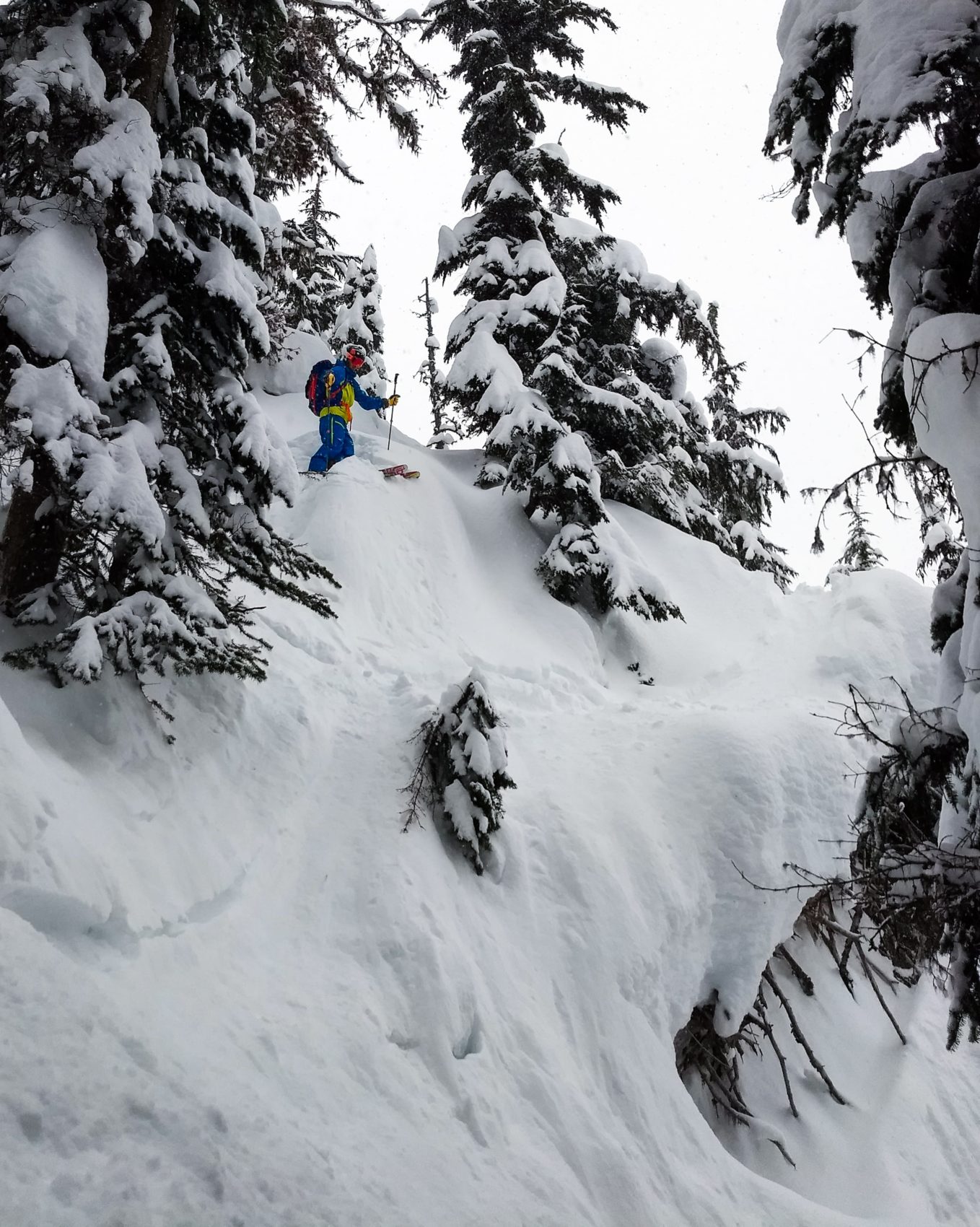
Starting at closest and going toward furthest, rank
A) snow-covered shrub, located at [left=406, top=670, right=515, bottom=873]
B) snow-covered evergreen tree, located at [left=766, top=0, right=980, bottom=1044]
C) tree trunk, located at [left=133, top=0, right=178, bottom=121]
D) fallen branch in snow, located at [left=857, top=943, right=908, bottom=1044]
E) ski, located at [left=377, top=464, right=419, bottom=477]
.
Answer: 1. snow-covered evergreen tree, located at [left=766, top=0, right=980, bottom=1044]
2. tree trunk, located at [left=133, top=0, right=178, bottom=121]
3. snow-covered shrub, located at [left=406, top=670, right=515, bottom=873]
4. fallen branch in snow, located at [left=857, top=943, right=908, bottom=1044]
5. ski, located at [left=377, top=464, right=419, bottom=477]

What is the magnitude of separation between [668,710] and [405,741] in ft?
14.2

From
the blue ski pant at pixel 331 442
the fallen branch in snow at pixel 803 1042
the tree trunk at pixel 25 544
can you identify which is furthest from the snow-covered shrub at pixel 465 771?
the blue ski pant at pixel 331 442

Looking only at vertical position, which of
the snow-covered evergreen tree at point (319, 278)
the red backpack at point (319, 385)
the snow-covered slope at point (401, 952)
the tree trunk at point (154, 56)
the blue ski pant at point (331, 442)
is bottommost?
the snow-covered slope at point (401, 952)

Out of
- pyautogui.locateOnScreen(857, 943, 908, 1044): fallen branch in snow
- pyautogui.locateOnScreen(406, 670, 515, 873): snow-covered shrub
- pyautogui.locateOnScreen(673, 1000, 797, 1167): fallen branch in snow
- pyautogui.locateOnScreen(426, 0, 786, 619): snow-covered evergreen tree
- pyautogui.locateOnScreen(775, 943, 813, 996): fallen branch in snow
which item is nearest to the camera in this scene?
pyautogui.locateOnScreen(406, 670, 515, 873): snow-covered shrub

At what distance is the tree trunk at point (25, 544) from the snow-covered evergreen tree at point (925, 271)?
5.48m

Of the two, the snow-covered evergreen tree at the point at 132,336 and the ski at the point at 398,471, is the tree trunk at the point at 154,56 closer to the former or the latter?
the snow-covered evergreen tree at the point at 132,336

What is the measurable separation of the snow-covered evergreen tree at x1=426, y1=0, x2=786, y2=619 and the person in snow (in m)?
1.78

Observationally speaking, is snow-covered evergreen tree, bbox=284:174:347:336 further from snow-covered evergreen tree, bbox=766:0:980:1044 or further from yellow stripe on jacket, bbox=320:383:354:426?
snow-covered evergreen tree, bbox=766:0:980:1044

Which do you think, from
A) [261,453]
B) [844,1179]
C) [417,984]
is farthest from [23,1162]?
[844,1179]

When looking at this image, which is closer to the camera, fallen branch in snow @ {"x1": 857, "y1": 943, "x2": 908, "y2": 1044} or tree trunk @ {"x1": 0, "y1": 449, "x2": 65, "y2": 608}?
tree trunk @ {"x1": 0, "y1": 449, "x2": 65, "y2": 608}

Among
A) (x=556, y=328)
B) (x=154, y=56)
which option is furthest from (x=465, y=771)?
(x=556, y=328)

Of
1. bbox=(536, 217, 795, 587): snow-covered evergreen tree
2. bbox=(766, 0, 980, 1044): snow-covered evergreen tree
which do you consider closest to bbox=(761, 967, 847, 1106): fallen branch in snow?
bbox=(766, 0, 980, 1044): snow-covered evergreen tree

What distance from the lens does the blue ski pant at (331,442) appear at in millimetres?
12531

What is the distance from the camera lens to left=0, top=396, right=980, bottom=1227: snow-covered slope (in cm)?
322
